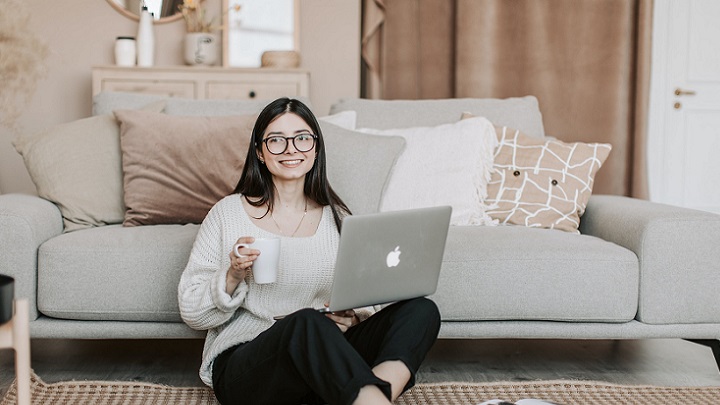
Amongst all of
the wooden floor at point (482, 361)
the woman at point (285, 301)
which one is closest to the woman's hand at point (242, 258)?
the woman at point (285, 301)

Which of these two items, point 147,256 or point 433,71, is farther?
point 433,71

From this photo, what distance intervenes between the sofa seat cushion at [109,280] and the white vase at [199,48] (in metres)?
1.83

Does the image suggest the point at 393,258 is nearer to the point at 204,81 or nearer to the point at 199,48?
the point at 204,81

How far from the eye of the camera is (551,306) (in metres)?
2.09

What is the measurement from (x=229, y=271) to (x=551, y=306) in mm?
943

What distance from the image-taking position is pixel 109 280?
6.70 ft

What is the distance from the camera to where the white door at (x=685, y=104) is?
422 centimetres

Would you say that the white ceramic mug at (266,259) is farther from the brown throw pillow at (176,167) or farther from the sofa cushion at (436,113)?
the sofa cushion at (436,113)

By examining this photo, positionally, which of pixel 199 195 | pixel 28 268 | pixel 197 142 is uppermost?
pixel 197 142

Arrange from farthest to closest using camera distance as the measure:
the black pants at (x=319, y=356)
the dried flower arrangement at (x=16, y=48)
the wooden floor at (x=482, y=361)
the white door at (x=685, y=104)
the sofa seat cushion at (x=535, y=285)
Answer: the white door at (x=685, y=104)
the dried flower arrangement at (x=16, y=48)
the wooden floor at (x=482, y=361)
the sofa seat cushion at (x=535, y=285)
the black pants at (x=319, y=356)

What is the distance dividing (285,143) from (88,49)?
2602 mm

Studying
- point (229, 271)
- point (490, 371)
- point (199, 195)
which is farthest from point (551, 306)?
point (199, 195)

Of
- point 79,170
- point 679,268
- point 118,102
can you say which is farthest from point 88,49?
point 679,268

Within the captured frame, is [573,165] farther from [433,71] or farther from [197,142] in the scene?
[433,71]
